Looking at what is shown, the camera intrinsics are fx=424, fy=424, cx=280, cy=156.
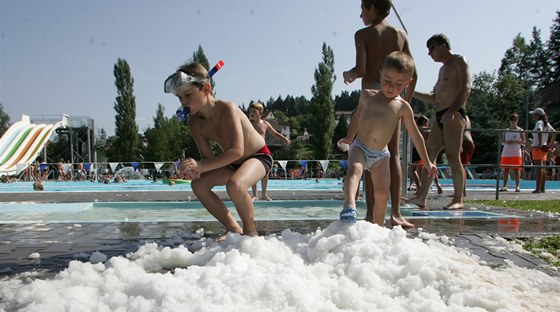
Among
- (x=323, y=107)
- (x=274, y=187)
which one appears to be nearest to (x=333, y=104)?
(x=323, y=107)

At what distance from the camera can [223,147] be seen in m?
3.13

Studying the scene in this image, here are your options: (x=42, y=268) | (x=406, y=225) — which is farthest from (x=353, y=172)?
(x=42, y=268)

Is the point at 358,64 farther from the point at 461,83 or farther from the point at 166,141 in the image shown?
the point at 166,141

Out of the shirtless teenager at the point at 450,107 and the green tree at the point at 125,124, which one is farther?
the green tree at the point at 125,124

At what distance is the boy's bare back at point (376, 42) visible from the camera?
12.4ft

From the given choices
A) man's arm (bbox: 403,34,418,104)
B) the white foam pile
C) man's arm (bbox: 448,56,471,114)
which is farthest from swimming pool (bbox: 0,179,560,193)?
the white foam pile

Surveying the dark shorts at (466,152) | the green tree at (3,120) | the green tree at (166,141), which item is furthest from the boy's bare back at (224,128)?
the green tree at (3,120)

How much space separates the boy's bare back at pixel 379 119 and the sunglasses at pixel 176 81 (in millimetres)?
1279

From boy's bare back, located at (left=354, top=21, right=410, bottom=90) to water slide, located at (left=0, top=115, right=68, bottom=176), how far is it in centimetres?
2073

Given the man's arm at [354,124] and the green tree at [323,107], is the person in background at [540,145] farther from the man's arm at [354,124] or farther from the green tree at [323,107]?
the green tree at [323,107]

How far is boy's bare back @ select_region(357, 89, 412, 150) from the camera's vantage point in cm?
310

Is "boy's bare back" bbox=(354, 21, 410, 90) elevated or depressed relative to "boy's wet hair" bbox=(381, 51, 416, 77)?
elevated

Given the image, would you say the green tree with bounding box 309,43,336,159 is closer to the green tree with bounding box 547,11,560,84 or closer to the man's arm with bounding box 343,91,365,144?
the green tree with bounding box 547,11,560,84

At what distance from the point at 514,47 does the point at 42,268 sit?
5567 cm
